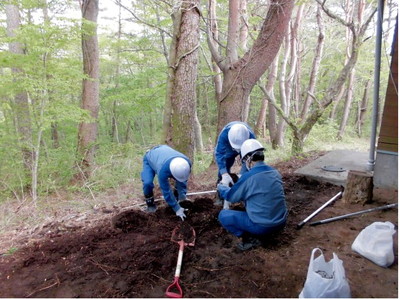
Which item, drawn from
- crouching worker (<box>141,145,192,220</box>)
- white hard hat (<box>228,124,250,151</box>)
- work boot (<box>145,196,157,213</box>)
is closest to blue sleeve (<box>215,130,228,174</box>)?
white hard hat (<box>228,124,250,151</box>)

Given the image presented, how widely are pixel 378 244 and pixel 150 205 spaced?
111 inches

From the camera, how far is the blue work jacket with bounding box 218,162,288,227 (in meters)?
2.60

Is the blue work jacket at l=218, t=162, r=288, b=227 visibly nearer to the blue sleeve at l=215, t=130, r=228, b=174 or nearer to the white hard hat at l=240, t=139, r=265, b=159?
the white hard hat at l=240, t=139, r=265, b=159

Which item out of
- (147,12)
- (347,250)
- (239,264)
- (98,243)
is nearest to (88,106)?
(147,12)

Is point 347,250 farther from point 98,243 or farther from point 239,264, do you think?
point 98,243

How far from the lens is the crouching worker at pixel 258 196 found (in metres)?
2.60

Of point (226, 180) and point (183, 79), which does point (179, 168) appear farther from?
point (183, 79)

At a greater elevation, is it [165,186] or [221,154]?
[221,154]

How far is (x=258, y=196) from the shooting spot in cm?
264

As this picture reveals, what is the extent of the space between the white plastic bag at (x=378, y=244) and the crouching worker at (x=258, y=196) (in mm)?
771

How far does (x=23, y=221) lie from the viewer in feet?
12.6

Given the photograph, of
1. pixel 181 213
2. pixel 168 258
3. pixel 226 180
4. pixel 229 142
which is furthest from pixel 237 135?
pixel 168 258

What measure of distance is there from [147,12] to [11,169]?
20.1ft

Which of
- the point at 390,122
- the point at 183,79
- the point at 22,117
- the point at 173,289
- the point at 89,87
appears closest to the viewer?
the point at 173,289
